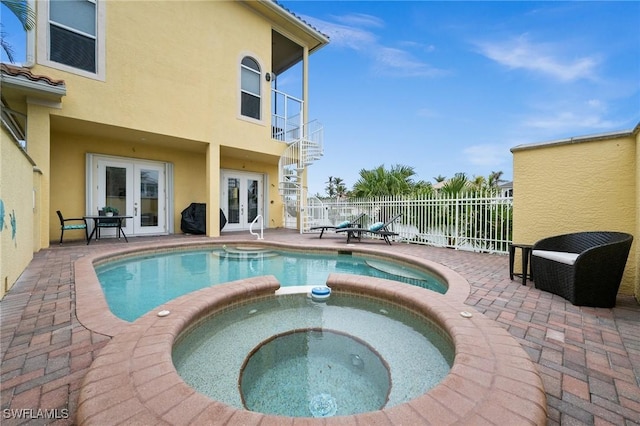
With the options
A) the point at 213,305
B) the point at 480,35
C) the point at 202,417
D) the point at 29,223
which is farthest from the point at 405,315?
the point at 480,35

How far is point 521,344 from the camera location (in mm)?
2020

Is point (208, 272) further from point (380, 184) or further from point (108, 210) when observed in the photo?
point (380, 184)

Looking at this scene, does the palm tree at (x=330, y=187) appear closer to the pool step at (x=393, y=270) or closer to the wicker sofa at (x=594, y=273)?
the pool step at (x=393, y=270)

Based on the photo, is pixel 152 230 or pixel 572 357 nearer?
pixel 572 357

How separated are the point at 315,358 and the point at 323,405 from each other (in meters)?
0.55

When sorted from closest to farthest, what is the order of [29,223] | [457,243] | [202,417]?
[202,417], [29,223], [457,243]

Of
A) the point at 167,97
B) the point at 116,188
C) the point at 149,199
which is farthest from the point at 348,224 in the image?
the point at 116,188

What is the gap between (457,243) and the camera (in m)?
7.04

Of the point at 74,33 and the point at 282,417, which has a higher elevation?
the point at 74,33

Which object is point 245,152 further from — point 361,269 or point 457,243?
point 457,243

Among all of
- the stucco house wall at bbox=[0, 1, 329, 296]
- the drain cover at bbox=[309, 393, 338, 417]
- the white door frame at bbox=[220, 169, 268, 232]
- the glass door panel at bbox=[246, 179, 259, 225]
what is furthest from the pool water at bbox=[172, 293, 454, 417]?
the glass door panel at bbox=[246, 179, 259, 225]

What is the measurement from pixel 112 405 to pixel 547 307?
3732 millimetres

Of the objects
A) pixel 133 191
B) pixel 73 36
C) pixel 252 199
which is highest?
pixel 73 36

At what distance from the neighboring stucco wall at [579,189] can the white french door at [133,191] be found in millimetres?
10055
